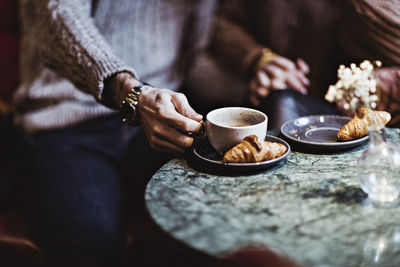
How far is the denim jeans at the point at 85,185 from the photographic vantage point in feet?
3.68

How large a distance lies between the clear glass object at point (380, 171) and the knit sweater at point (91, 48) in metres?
0.68

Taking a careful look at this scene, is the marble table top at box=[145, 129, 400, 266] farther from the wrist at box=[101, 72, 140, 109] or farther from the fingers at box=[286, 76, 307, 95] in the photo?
the fingers at box=[286, 76, 307, 95]

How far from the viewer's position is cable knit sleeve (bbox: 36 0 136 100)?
1.12 meters

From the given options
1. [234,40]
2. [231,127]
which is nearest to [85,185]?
[231,127]

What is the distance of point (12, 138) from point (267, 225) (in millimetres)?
1025

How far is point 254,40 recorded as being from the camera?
1.92 metres

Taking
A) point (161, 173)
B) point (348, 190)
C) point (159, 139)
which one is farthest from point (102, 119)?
point (348, 190)

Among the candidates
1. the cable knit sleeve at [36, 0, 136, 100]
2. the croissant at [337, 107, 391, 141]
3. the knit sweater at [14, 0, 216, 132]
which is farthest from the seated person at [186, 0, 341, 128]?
the cable knit sleeve at [36, 0, 136, 100]

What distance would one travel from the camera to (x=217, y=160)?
0.87 m

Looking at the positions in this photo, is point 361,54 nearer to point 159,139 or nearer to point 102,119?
point 159,139

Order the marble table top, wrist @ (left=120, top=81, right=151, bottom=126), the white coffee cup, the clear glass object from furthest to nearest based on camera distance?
1. wrist @ (left=120, top=81, right=151, bottom=126)
2. the white coffee cup
3. the clear glass object
4. the marble table top

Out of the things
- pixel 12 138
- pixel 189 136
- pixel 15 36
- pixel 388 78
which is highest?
pixel 388 78

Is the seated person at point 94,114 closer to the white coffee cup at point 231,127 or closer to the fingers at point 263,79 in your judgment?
the white coffee cup at point 231,127

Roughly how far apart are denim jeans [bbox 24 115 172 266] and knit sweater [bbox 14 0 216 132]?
96 millimetres
